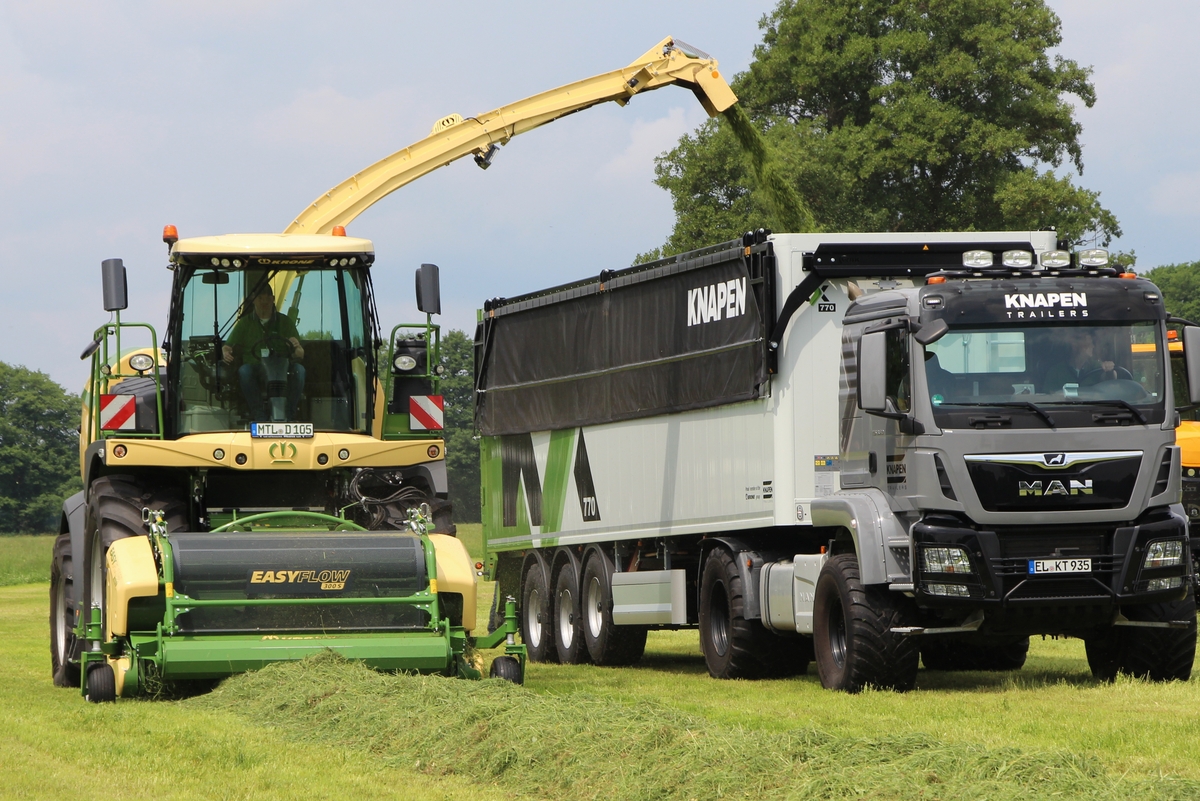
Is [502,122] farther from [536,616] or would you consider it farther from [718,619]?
[718,619]

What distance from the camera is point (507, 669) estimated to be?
1339cm

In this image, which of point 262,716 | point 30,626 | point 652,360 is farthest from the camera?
point 30,626

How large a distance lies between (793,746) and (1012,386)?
5.12 metres

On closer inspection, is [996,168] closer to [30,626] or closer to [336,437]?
[30,626]

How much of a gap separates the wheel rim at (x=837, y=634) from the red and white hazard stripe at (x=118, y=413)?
583 centimetres

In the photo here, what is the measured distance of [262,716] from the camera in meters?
11.5

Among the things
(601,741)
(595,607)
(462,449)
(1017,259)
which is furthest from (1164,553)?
(462,449)

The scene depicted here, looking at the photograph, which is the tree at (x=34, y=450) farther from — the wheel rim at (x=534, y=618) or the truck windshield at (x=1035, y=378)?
the truck windshield at (x=1035, y=378)

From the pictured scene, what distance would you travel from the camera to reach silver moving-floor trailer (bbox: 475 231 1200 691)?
13242 mm

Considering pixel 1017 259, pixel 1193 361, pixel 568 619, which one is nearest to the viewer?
pixel 1193 361

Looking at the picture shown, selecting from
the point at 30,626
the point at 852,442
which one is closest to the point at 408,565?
the point at 852,442

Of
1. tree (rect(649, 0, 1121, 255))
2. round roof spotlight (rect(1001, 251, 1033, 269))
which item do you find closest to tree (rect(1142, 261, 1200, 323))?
tree (rect(649, 0, 1121, 255))

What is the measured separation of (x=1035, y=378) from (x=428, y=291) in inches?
192

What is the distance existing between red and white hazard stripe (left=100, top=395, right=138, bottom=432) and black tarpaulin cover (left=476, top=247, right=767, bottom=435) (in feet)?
17.1
